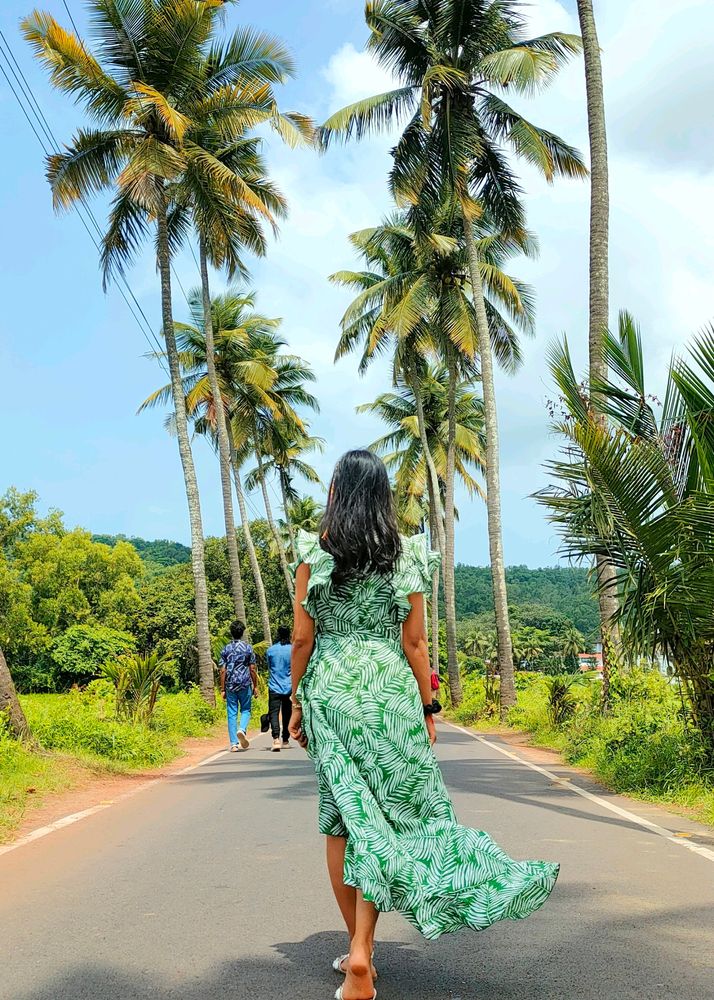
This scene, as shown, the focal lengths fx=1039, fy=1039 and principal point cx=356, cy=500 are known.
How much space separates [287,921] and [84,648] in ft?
165

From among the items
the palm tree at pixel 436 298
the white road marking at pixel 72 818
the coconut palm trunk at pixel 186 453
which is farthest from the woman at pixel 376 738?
the palm tree at pixel 436 298

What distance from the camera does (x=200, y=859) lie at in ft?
22.4

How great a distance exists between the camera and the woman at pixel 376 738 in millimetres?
3750

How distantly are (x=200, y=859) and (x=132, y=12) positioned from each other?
18214 millimetres

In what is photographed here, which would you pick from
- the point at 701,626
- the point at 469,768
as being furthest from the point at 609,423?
the point at 469,768

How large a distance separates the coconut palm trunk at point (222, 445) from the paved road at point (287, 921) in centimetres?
1930

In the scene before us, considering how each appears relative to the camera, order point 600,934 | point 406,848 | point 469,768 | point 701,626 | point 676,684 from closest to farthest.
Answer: point 406,848 → point 600,934 → point 701,626 → point 676,684 → point 469,768

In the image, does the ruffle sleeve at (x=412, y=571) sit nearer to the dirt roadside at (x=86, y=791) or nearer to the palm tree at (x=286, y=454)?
the dirt roadside at (x=86, y=791)

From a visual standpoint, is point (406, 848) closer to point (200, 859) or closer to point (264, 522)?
point (200, 859)

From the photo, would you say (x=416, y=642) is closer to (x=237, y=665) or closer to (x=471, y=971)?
(x=471, y=971)

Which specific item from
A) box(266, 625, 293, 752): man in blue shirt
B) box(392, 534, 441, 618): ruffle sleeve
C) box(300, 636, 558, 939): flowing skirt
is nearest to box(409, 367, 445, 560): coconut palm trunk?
box(266, 625, 293, 752): man in blue shirt

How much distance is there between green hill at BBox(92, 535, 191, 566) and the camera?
310 feet

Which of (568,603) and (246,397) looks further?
(568,603)

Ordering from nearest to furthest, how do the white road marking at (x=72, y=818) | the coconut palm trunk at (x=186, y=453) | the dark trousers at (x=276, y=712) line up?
the white road marking at (x=72, y=818)
the dark trousers at (x=276, y=712)
the coconut palm trunk at (x=186, y=453)
